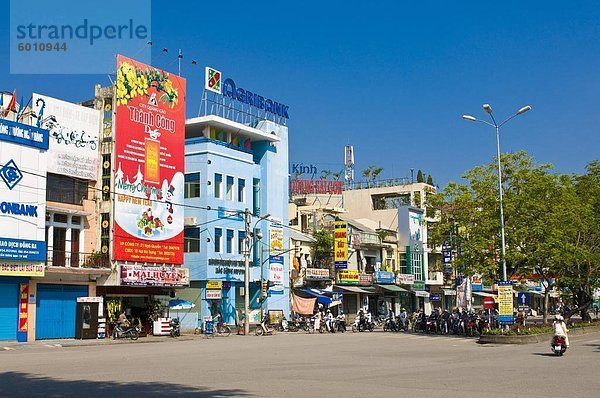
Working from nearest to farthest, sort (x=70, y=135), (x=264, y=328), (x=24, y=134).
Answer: (x=24, y=134) → (x=70, y=135) → (x=264, y=328)

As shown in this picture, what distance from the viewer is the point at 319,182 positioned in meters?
76.1

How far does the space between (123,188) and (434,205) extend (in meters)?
17.7

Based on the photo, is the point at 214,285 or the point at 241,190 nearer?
the point at 214,285

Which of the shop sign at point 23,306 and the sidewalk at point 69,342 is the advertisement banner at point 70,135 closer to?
the shop sign at point 23,306

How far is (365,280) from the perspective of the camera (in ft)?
212

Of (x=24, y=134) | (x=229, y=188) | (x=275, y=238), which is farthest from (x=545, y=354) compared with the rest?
(x=275, y=238)

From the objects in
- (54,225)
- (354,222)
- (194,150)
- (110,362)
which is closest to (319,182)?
(354,222)

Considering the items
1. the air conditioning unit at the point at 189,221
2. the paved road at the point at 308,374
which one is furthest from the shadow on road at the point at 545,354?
the air conditioning unit at the point at 189,221

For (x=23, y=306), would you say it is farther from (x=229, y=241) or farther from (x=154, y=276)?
(x=229, y=241)

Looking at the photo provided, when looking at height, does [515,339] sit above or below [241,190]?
below

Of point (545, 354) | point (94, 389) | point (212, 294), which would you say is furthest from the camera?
point (212, 294)

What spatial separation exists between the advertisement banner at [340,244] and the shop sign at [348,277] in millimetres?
1362

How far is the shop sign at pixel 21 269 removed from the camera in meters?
34.6

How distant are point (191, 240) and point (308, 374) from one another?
33.1 metres
